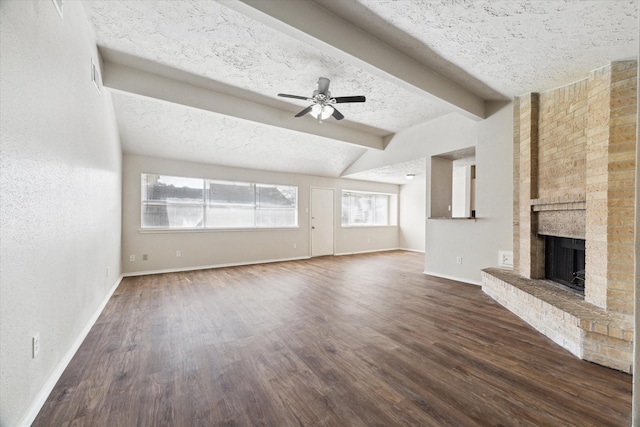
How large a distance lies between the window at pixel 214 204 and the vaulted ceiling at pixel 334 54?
3.26ft

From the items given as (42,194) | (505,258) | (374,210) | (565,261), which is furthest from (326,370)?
(374,210)

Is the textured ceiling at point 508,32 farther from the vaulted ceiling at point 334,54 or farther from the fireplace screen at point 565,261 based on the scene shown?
the fireplace screen at point 565,261

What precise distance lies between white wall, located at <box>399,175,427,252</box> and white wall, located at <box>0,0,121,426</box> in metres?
Answer: 7.57

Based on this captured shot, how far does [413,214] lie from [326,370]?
23.6 ft

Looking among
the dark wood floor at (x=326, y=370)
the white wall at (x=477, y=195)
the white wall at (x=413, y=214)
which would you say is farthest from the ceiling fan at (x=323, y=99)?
the white wall at (x=413, y=214)

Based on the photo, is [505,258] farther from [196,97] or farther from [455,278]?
[196,97]

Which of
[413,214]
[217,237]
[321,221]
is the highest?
[413,214]

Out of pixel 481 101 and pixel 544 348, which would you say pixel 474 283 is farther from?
pixel 481 101

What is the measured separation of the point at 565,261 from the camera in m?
2.93

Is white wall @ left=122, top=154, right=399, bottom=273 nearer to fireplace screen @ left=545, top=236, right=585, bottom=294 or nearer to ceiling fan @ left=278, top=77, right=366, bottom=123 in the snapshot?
ceiling fan @ left=278, top=77, right=366, bottom=123

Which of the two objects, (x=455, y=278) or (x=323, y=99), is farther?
(x=455, y=278)

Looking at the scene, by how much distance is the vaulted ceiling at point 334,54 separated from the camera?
203 cm

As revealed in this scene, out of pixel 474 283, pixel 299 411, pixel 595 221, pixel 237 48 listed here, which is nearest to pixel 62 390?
pixel 299 411

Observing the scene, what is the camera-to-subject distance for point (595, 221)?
231 cm
